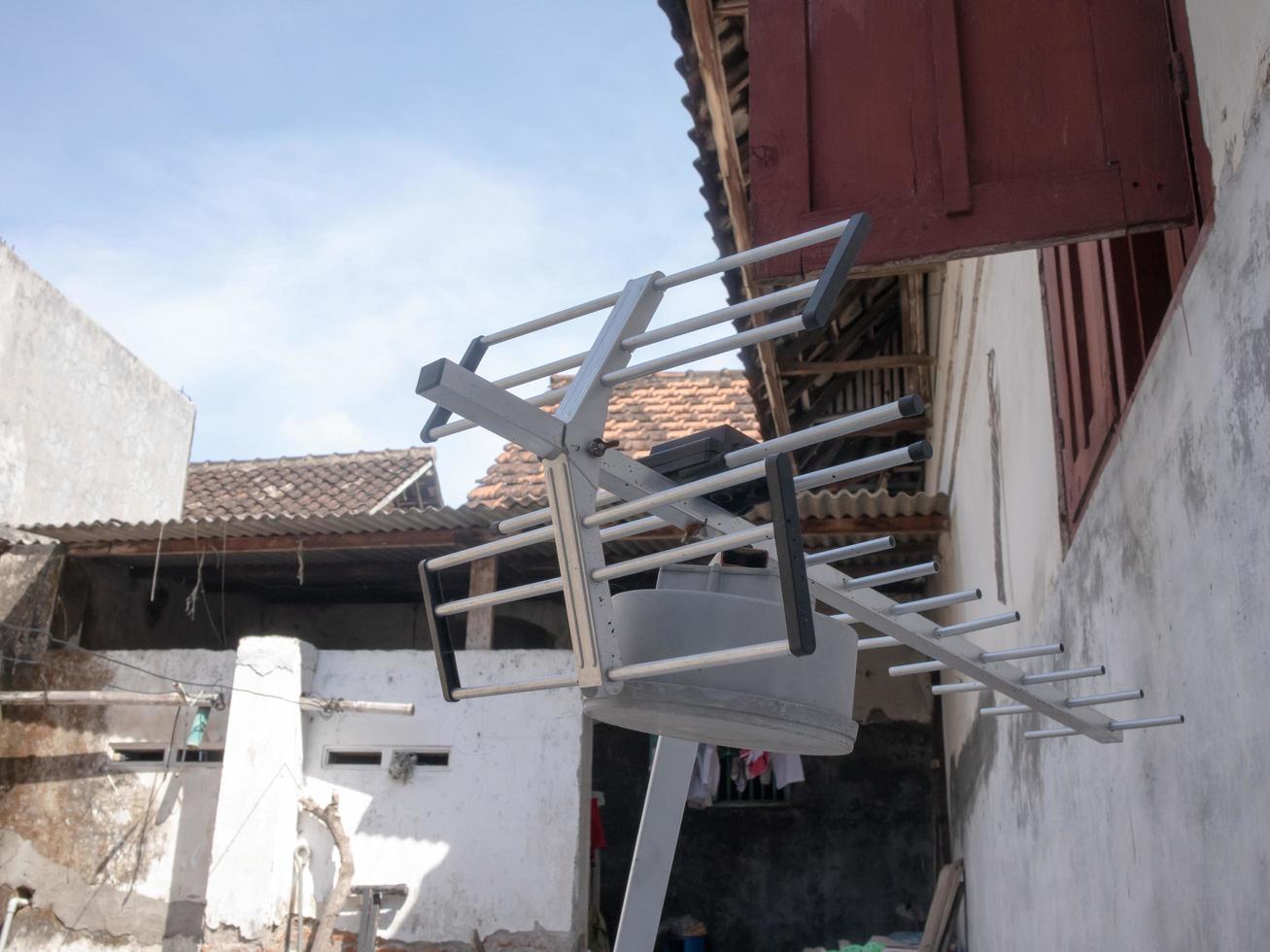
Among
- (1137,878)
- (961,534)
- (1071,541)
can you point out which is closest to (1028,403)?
(1071,541)

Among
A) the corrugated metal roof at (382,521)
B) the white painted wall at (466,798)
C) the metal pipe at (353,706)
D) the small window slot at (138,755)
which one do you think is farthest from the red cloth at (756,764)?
the small window slot at (138,755)

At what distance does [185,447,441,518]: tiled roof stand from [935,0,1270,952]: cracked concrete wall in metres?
11.5

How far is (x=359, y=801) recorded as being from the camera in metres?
8.89

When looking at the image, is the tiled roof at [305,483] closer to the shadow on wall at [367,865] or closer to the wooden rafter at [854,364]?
the shadow on wall at [367,865]

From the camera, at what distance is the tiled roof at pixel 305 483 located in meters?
15.1

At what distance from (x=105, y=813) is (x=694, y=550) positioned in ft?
29.7

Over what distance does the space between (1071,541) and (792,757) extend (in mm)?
5977

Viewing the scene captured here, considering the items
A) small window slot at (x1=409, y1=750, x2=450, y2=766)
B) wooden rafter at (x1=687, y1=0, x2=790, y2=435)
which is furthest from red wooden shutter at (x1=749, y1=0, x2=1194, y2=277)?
small window slot at (x1=409, y1=750, x2=450, y2=766)

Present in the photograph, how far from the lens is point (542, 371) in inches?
88.6

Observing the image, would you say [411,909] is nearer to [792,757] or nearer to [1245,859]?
[792,757]

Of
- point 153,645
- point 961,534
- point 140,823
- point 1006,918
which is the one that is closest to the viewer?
point 1006,918

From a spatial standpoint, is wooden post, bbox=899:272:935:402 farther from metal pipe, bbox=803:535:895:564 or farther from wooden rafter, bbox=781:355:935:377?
metal pipe, bbox=803:535:895:564

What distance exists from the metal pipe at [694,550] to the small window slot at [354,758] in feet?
25.1

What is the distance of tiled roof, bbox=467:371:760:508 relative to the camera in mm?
13414
